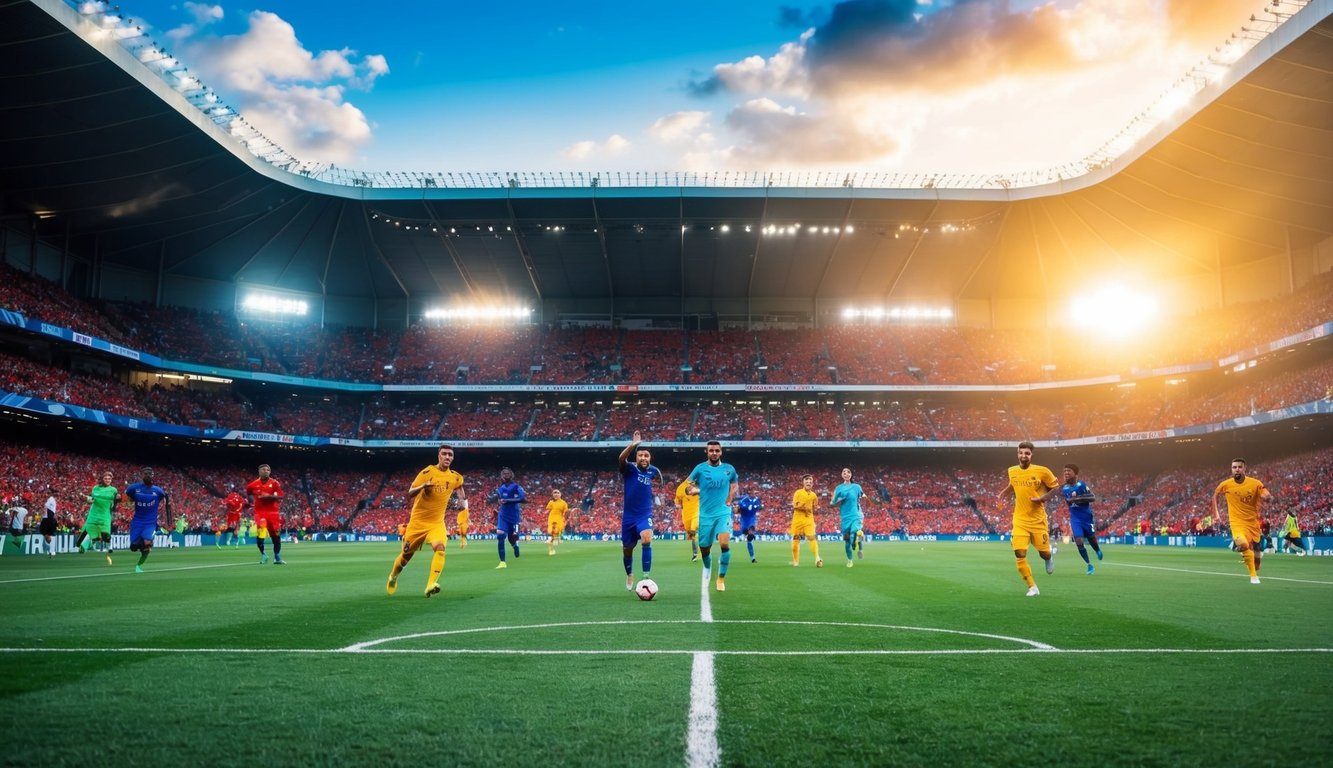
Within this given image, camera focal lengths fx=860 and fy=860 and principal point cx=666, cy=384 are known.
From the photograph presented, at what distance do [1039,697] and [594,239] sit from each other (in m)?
56.5

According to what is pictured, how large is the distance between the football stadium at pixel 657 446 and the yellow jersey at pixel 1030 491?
0.36 ft

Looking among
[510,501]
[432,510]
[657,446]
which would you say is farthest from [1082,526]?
[657,446]

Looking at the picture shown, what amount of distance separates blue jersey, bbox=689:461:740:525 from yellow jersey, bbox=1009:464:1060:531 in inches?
176

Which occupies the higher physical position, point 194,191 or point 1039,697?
point 194,191

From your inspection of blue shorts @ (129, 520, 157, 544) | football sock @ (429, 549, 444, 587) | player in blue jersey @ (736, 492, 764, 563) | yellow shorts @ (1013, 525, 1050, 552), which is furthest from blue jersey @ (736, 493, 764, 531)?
blue shorts @ (129, 520, 157, 544)

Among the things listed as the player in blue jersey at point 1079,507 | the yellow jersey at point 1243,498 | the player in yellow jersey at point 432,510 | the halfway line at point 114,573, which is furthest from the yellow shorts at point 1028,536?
the halfway line at point 114,573

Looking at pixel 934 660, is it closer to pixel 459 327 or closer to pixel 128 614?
pixel 128 614

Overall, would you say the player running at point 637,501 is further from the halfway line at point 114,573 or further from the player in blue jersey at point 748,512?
the halfway line at point 114,573

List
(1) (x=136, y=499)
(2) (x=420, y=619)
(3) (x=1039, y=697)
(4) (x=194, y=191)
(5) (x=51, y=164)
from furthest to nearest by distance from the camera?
1. (4) (x=194, y=191)
2. (5) (x=51, y=164)
3. (1) (x=136, y=499)
4. (2) (x=420, y=619)
5. (3) (x=1039, y=697)

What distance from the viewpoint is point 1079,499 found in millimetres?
19688

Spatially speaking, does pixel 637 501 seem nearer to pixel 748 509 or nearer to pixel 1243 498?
pixel 748 509

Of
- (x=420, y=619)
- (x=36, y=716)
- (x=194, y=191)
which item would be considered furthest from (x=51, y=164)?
(x=36, y=716)

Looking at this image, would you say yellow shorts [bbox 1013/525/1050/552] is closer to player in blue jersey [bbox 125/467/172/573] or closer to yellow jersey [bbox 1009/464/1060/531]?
yellow jersey [bbox 1009/464/1060/531]

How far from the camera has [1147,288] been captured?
61938 millimetres
